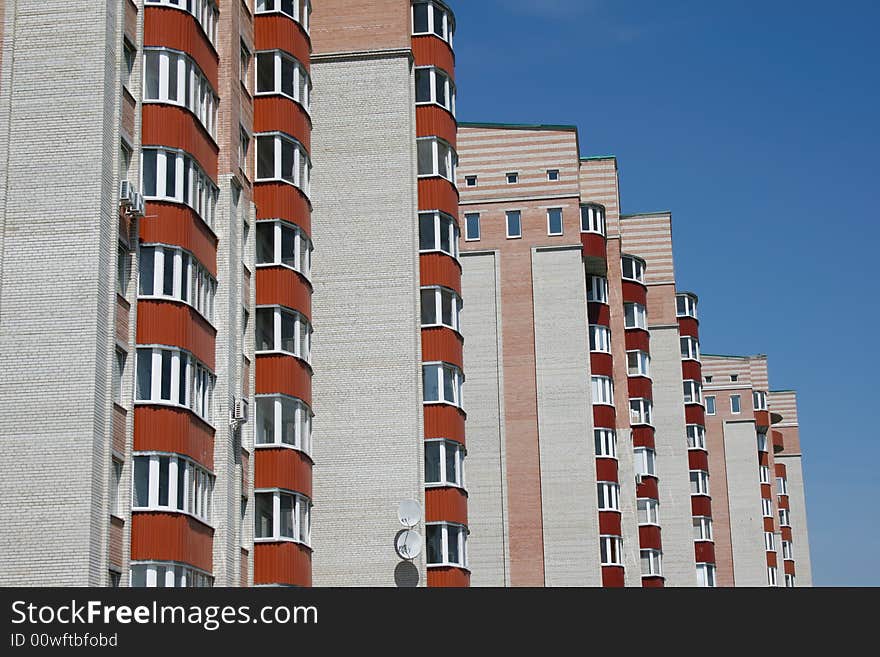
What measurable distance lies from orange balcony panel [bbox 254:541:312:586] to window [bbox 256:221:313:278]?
25.7ft

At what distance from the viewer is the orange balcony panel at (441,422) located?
158 feet

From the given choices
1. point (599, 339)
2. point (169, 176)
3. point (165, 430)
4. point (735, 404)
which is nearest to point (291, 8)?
point (169, 176)

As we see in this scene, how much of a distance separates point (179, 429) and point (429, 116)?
20.8m

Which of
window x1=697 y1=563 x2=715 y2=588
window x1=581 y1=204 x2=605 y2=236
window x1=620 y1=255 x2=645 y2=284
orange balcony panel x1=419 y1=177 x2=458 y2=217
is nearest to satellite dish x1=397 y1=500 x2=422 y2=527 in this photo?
orange balcony panel x1=419 y1=177 x2=458 y2=217

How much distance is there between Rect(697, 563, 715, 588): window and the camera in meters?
80.8

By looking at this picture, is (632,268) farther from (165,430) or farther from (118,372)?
(118,372)

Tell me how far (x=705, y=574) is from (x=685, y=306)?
50.5 ft

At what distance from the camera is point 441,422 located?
1905 inches

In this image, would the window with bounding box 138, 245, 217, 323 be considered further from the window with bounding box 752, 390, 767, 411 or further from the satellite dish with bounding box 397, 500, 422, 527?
the window with bounding box 752, 390, 767, 411

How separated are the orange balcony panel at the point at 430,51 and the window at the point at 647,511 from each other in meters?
27.0

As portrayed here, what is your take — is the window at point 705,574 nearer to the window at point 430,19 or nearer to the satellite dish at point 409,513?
the window at point 430,19

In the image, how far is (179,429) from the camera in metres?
33.3
